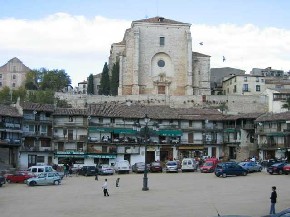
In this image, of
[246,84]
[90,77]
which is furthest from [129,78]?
[246,84]

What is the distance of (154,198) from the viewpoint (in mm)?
31625

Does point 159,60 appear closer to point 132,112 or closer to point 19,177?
point 132,112

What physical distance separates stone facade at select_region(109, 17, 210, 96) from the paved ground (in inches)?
2316

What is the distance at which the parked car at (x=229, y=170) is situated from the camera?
45.0 m

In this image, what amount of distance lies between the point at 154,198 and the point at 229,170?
50.5ft

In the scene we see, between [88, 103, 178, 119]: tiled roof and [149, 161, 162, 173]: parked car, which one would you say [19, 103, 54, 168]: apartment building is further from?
[149, 161, 162, 173]: parked car

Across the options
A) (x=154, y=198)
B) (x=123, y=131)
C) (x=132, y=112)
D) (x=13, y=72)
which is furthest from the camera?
(x=13, y=72)

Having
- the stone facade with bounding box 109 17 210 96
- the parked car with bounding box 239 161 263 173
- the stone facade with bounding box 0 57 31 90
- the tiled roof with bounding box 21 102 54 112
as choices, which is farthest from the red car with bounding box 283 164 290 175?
the stone facade with bounding box 0 57 31 90

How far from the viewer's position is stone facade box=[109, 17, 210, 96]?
334 feet

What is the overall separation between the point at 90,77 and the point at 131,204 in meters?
87.9

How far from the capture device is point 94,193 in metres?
35.5

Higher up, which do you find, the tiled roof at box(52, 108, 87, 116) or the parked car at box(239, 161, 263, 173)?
the tiled roof at box(52, 108, 87, 116)

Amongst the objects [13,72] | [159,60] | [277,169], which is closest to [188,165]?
[277,169]

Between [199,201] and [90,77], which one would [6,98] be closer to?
[90,77]
